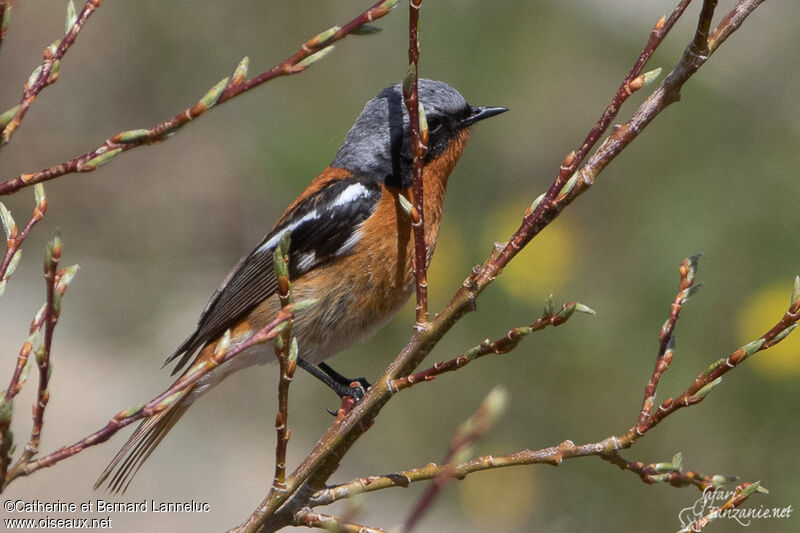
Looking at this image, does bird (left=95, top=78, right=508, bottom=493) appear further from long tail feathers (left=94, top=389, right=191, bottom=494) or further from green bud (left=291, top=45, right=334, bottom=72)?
green bud (left=291, top=45, right=334, bottom=72)

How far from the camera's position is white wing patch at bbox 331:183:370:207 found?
12.0 ft

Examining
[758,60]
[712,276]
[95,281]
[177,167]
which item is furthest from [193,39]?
[712,276]

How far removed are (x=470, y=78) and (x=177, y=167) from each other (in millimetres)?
4656

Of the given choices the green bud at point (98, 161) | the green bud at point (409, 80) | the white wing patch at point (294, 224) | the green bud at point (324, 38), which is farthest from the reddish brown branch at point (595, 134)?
the white wing patch at point (294, 224)

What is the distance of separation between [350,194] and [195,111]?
2189 millimetres

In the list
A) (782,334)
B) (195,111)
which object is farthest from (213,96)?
(782,334)

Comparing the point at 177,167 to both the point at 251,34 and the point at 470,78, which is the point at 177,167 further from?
the point at 470,78

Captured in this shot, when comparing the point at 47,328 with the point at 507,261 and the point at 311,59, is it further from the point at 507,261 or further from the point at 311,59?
the point at 507,261

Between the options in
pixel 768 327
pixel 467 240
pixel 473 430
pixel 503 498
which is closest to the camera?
pixel 473 430

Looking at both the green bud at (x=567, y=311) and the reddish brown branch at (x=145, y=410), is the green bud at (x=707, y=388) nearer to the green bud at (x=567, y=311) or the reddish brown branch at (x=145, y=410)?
the green bud at (x=567, y=311)

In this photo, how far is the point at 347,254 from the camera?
3527mm

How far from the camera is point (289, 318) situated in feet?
5.37

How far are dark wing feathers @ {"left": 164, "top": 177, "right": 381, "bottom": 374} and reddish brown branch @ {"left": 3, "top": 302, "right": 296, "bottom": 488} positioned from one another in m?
1.91

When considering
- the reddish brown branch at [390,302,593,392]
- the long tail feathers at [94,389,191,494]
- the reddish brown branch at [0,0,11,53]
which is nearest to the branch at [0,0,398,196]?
the reddish brown branch at [0,0,11,53]
